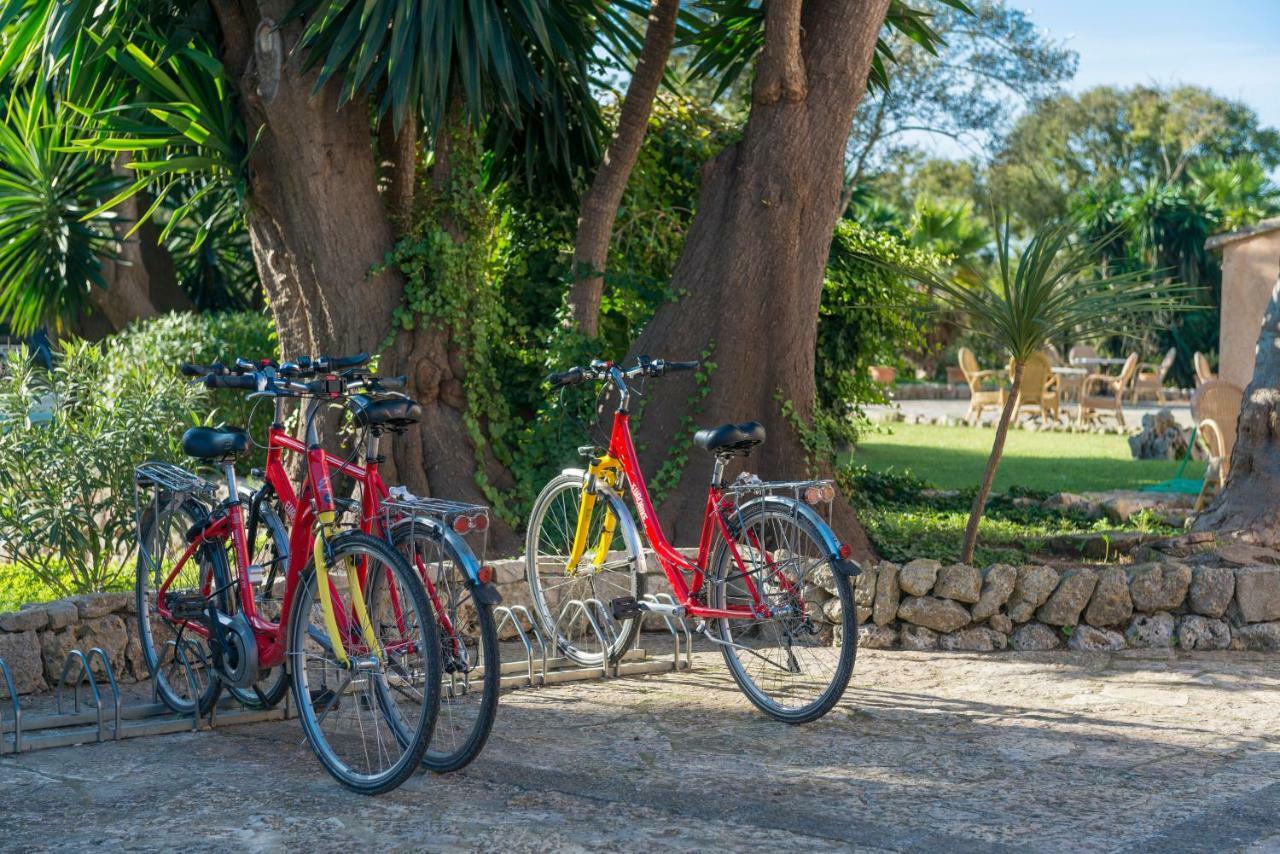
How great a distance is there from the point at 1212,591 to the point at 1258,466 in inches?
50.6

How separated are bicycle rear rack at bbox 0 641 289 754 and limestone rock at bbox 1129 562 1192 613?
345 cm

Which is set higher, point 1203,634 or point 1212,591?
point 1212,591

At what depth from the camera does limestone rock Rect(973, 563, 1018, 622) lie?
593 centimetres

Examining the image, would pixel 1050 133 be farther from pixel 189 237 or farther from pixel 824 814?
pixel 824 814

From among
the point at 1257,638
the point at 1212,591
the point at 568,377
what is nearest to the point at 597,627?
the point at 568,377

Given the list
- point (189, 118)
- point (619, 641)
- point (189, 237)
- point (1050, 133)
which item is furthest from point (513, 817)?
point (1050, 133)

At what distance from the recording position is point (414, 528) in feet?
13.2

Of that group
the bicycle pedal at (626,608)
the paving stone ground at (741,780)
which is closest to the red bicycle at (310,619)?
the paving stone ground at (741,780)

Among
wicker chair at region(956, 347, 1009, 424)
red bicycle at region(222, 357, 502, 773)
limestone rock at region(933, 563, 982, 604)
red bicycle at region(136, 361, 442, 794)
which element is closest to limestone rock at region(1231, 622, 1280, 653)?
limestone rock at region(933, 563, 982, 604)

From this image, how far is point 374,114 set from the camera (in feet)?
25.7

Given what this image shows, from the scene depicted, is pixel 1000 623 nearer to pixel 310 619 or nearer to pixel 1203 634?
pixel 1203 634

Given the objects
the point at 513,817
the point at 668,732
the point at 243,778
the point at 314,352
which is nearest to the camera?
the point at 513,817

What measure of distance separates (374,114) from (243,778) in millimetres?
4624

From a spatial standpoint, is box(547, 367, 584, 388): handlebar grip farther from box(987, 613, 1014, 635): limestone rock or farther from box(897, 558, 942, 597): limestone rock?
box(987, 613, 1014, 635): limestone rock
